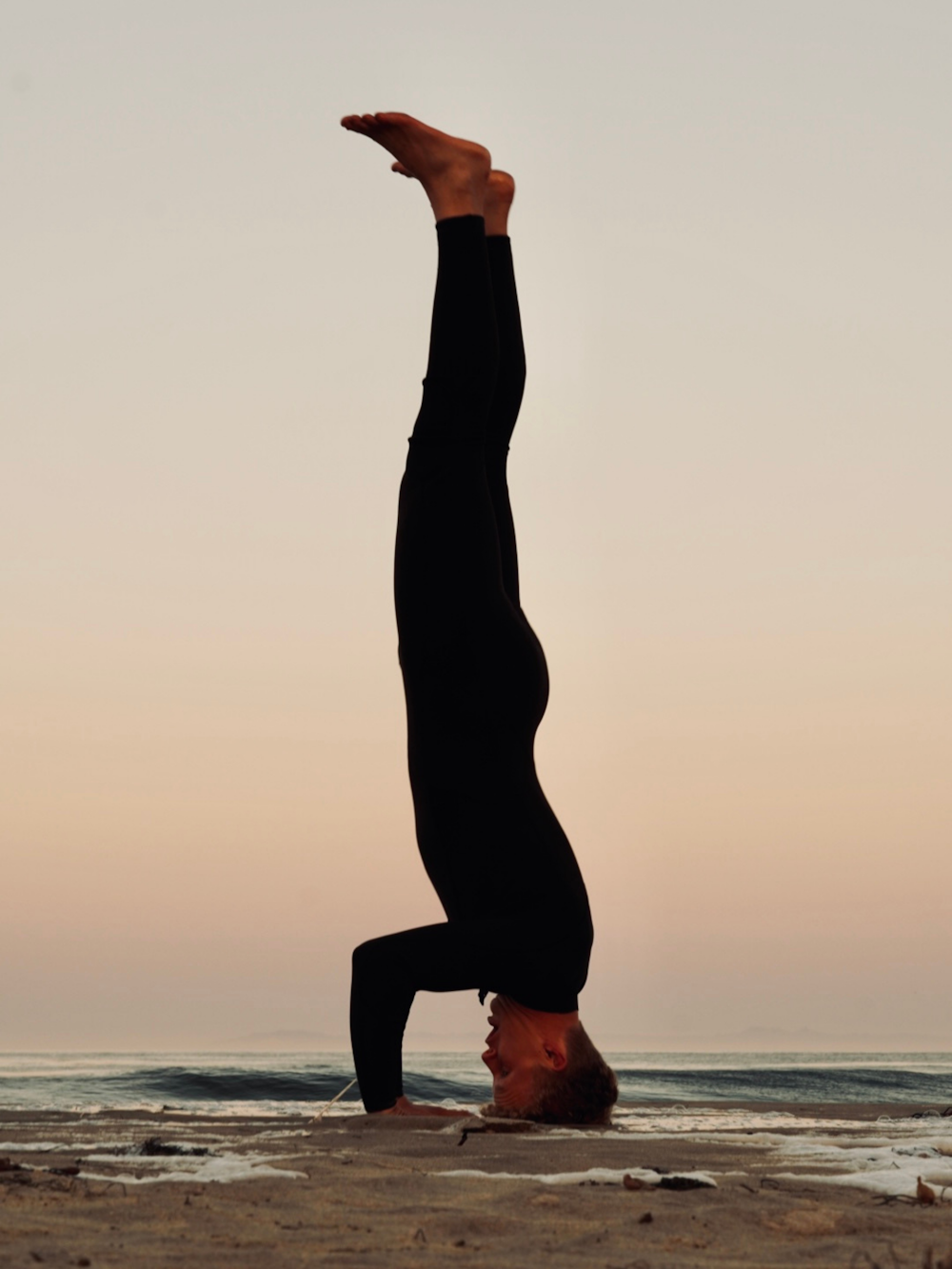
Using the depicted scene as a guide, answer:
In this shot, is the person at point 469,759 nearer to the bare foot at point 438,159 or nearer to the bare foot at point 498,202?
the bare foot at point 438,159

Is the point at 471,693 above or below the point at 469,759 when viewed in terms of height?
above

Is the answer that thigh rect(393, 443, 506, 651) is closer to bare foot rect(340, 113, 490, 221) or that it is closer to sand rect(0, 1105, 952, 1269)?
bare foot rect(340, 113, 490, 221)

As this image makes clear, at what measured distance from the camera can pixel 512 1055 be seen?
4461 millimetres

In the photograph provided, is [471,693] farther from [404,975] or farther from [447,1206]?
[447,1206]

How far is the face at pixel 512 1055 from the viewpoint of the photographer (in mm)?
4410

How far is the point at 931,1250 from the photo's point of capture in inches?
82.0

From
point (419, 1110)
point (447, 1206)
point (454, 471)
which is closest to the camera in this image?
point (447, 1206)

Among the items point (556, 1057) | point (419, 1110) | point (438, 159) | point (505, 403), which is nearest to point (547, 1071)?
point (556, 1057)

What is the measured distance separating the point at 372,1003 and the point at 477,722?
1078mm

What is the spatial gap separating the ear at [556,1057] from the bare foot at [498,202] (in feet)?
10.8

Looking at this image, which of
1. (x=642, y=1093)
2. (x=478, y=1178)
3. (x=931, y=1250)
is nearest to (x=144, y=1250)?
(x=478, y=1178)

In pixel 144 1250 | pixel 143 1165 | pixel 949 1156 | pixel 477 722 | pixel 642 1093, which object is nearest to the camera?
pixel 144 1250

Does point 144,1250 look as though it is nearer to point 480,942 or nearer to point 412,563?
point 480,942

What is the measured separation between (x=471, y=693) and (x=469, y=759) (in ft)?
0.82
